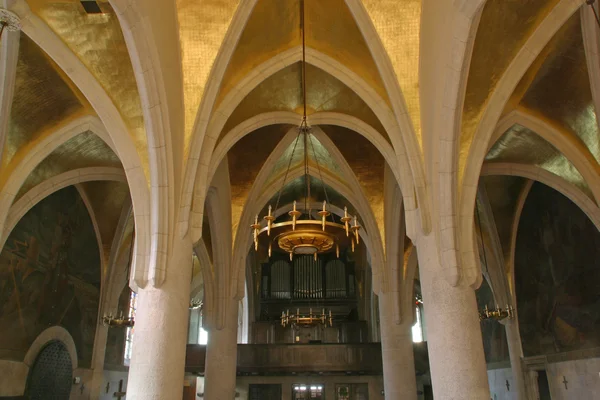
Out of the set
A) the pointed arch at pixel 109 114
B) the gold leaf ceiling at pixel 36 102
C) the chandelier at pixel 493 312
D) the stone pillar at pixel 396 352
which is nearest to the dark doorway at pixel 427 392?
the chandelier at pixel 493 312

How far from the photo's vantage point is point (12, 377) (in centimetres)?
1100

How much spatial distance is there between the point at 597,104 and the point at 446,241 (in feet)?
11.4

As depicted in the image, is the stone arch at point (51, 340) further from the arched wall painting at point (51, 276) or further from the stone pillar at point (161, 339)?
the stone pillar at point (161, 339)

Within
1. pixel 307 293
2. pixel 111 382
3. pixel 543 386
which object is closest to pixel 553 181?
pixel 543 386

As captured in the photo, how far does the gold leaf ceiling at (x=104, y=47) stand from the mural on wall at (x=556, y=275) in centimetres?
1069

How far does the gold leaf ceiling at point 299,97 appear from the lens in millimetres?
10984

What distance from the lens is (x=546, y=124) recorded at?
34.7 feet

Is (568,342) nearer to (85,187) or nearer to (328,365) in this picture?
(328,365)

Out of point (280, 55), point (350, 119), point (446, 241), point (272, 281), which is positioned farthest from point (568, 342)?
point (272, 281)

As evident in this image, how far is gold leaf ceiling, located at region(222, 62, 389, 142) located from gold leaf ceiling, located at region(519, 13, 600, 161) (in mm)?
3292

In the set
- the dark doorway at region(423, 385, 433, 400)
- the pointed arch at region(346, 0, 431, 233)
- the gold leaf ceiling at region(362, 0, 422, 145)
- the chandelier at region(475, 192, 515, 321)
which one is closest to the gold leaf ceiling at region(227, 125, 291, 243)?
the pointed arch at region(346, 0, 431, 233)

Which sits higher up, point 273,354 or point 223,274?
point 223,274

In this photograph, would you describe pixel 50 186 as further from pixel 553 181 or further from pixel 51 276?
pixel 553 181

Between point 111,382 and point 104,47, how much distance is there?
11399 mm
